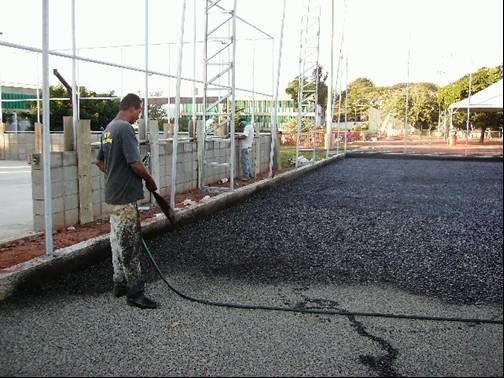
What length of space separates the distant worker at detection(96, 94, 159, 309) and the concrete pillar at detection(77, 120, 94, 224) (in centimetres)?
270

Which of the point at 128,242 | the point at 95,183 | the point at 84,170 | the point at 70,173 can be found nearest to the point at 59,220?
the point at 70,173

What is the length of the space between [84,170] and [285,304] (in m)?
3.94

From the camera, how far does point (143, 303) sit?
15.2 ft

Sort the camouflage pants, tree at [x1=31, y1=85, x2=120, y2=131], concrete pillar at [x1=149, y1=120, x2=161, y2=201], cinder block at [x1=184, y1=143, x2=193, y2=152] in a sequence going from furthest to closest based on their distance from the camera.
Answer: tree at [x1=31, y1=85, x2=120, y2=131]
cinder block at [x1=184, y1=143, x2=193, y2=152]
concrete pillar at [x1=149, y1=120, x2=161, y2=201]
the camouflage pants

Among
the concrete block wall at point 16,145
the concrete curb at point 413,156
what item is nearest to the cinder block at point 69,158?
the concrete block wall at point 16,145

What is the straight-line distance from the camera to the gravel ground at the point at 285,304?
11.7 ft

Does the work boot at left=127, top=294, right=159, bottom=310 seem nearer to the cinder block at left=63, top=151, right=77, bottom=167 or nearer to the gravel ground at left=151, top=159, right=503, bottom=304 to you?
the gravel ground at left=151, top=159, right=503, bottom=304

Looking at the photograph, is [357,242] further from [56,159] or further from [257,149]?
[257,149]

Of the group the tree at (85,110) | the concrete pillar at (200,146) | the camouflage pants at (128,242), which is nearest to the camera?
the camouflage pants at (128,242)

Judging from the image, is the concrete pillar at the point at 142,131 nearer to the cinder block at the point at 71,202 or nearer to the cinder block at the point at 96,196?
the cinder block at the point at 96,196

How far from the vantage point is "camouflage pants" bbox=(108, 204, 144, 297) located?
4.70 meters

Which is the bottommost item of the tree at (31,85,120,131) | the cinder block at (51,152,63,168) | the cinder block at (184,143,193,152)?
the cinder block at (51,152,63,168)

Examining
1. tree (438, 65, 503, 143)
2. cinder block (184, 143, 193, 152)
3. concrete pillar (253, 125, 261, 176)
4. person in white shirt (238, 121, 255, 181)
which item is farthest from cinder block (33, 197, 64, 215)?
tree (438, 65, 503, 143)

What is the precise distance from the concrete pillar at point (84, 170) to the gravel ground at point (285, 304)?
1.15 metres
